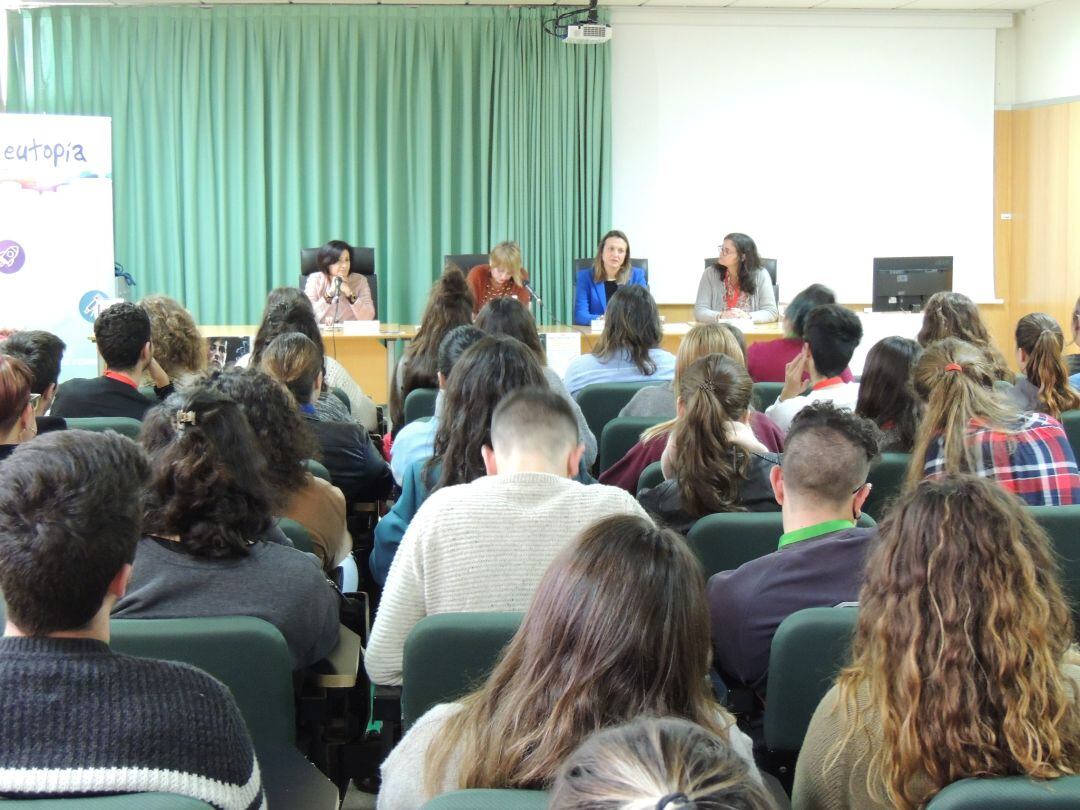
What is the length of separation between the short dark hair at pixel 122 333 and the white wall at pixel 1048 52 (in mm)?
7233

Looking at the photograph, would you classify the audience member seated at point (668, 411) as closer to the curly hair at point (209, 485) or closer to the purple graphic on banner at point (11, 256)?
the curly hair at point (209, 485)

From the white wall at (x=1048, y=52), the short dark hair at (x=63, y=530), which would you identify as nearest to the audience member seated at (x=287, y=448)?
the short dark hair at (x=63, y=530)

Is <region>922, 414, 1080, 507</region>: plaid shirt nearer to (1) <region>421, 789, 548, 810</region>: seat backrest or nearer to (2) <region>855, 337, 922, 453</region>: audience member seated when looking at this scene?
(2) <region>855, 337, 922, 453</region>: audience member seated

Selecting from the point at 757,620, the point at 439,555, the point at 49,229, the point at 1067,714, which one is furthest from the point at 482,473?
the point at 49,229

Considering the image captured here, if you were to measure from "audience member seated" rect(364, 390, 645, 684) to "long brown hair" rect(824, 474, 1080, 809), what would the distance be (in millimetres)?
756

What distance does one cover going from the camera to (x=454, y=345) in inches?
142

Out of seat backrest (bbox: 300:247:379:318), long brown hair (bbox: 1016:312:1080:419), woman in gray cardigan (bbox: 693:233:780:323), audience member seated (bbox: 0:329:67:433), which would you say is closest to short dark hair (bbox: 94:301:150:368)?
audience member seated (bbox: 0:329:67:433)

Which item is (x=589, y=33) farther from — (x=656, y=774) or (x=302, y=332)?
(x=656, y=774)

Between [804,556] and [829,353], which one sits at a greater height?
[829,353]

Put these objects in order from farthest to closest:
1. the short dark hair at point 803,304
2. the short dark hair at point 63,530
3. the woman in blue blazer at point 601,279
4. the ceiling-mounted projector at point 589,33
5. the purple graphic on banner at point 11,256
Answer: the ceiling-mounted projector at point 589,33 → the purple graphic on banner at point 11,256 → the woman in blue blazer at point 601,279 → the short dark hair at point 803,304 → the short dark hair at point 63,530

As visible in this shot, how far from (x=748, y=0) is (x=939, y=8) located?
164 centimetres

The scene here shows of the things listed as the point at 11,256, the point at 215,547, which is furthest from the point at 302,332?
the point at 11,256

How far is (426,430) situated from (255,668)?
1611mm

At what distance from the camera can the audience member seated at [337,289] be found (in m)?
6.95
